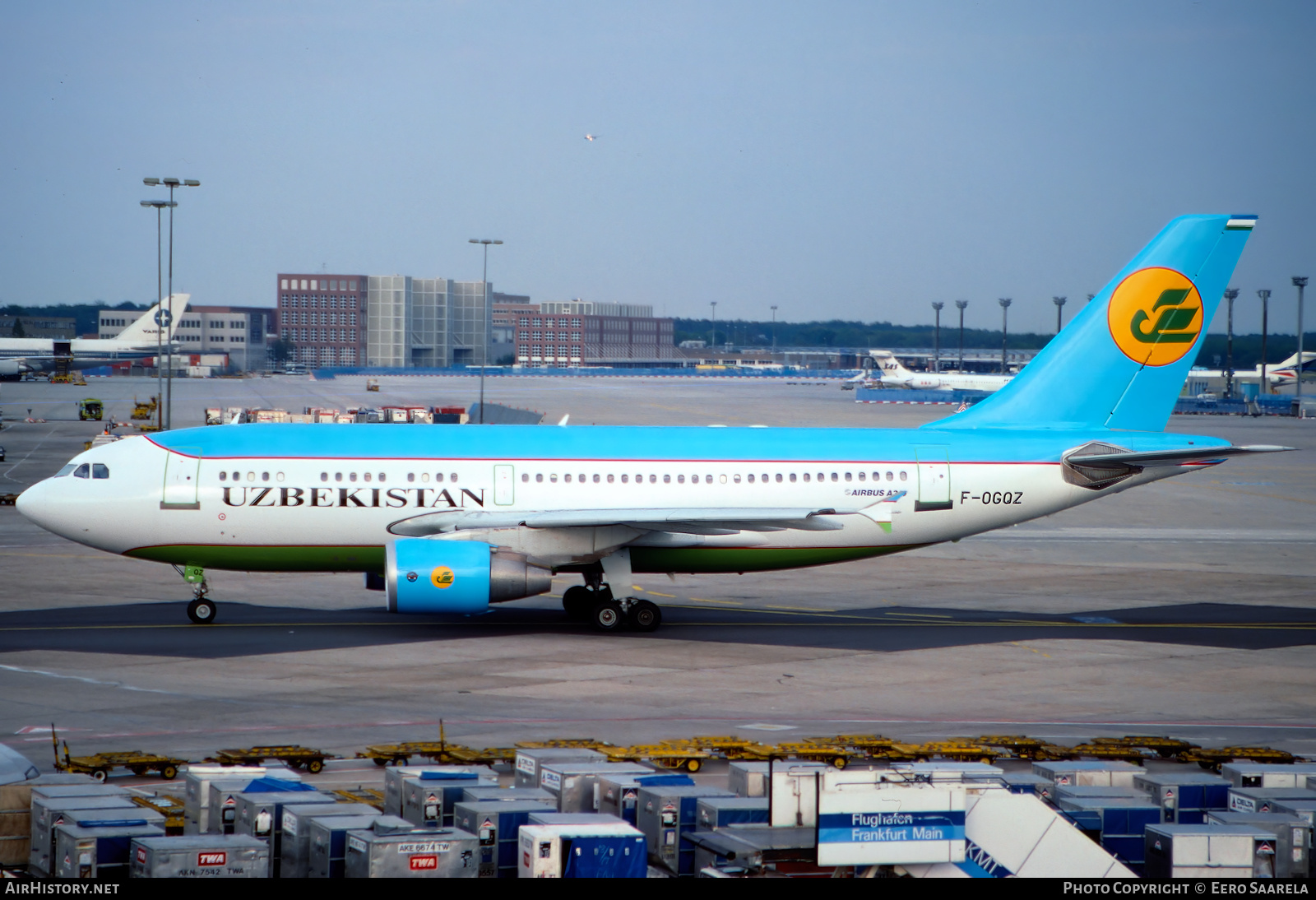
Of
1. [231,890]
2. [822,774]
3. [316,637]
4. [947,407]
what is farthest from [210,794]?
[947,407]

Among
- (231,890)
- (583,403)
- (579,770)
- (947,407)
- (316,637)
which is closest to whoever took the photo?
(231,890)

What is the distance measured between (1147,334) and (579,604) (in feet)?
54.4

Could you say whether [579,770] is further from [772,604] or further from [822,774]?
→ [772,604]

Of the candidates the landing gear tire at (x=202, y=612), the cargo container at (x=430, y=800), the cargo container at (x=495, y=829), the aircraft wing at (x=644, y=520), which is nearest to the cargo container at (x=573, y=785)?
the cargo container at (x=430, y=800)

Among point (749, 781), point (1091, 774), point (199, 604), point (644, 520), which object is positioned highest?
point (644, 520)

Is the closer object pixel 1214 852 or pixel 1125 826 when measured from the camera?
pixel 1214 852

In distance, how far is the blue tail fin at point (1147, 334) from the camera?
35.3m

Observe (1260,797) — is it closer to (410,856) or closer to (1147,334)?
(410,856)

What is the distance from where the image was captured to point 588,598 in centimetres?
3444

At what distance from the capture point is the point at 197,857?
12.5 metres

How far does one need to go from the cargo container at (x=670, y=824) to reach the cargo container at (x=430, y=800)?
216 centimetres

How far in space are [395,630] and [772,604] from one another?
10.8 m

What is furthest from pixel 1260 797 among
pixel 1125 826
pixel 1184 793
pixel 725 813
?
pixel 725 813

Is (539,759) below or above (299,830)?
below
